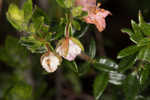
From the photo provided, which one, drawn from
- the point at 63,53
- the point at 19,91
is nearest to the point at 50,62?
the point at 63,53

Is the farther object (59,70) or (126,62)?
(59,70)

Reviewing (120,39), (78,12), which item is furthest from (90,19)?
(120,39)

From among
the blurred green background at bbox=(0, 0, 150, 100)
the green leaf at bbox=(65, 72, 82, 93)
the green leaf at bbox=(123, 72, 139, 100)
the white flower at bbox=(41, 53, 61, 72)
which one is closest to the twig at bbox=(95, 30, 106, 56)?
the blurred green background at bbox=(0, 0, 150, 100)

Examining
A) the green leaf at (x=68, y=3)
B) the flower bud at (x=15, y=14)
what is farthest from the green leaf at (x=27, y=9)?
the green leaf at (x=68, y=3)

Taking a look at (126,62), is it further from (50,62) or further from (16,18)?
(16,18)

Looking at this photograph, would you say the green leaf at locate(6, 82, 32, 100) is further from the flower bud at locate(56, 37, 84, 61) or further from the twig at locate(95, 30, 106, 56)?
the twig at locate(95, 30, 106, 56)

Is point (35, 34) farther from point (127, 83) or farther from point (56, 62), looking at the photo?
point (127, 83)

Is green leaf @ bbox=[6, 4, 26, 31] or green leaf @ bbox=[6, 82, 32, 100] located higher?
green leaf @ bbox=[6, 4, 26, 31]
